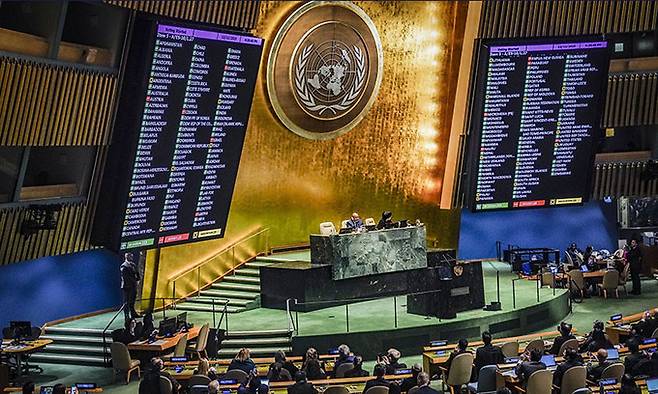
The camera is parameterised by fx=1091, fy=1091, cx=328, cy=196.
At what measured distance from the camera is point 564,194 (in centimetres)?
2464

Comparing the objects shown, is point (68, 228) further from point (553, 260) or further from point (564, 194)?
A: point (553, 260)

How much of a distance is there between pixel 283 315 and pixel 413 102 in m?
7.52

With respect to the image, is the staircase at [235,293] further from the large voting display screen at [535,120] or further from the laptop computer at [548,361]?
the laptop computer at [548,361]

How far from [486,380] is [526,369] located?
723mm

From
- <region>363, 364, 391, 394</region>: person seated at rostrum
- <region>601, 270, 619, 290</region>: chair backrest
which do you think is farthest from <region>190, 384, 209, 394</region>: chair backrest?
<region>601, 270, 619, 290</region>: chair backrest

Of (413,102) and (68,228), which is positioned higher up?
(413,102)

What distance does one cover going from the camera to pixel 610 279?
25938 millimetres

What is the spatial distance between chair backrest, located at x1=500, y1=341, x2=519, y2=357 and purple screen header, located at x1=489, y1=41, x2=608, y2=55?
7.52 m

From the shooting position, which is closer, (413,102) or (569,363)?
(569,363)

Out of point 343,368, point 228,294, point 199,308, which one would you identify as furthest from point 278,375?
point 228,294

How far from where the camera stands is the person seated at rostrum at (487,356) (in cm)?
1675

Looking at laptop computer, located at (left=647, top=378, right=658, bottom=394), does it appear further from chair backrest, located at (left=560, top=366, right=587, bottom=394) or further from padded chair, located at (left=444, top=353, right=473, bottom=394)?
padded chair, located at (left=444, top=353, right=473, bottom=394)

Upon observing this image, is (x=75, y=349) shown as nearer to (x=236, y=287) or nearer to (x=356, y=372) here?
(x=236, y=287)

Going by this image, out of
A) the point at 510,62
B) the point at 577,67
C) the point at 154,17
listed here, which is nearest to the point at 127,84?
the point at 154,17
